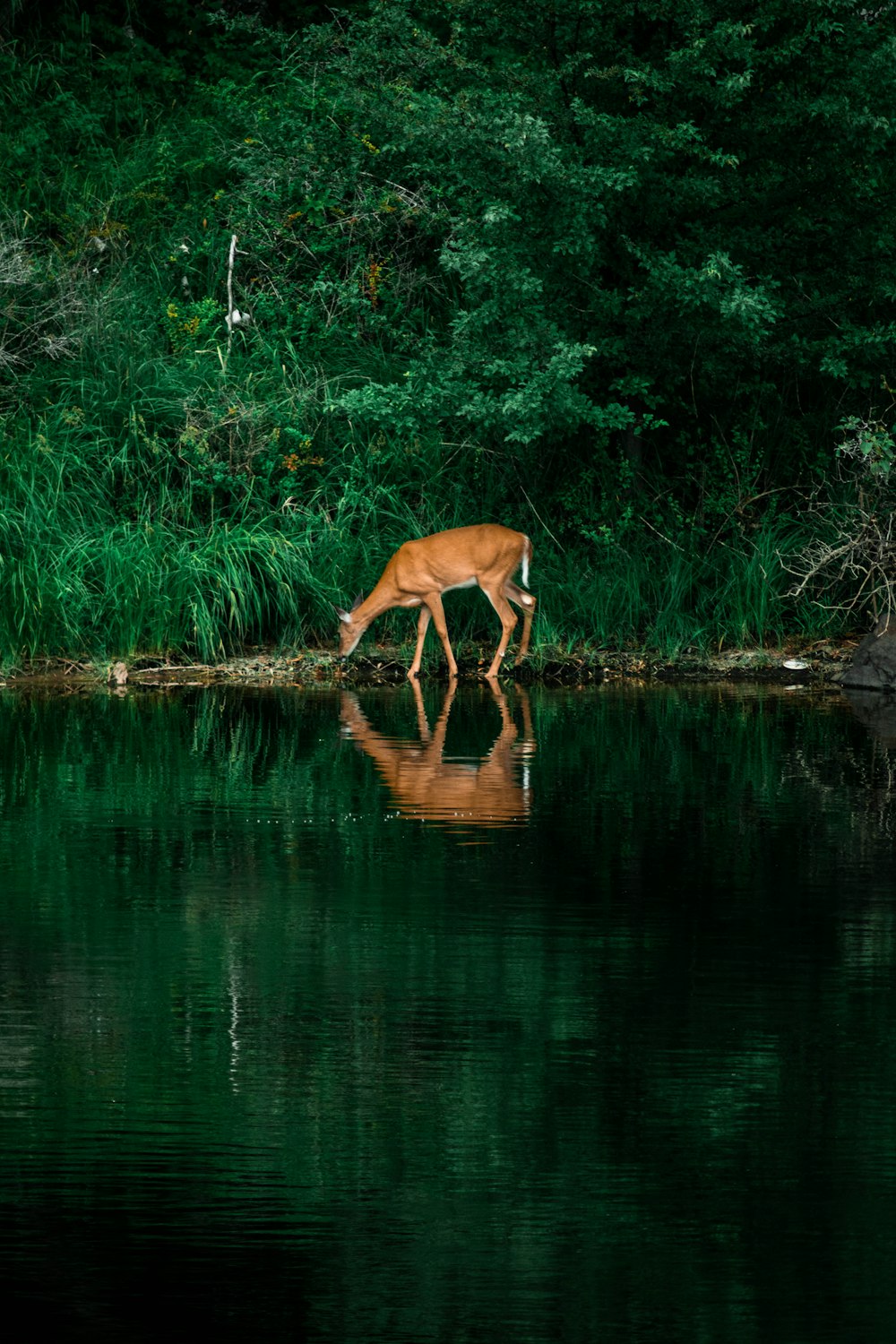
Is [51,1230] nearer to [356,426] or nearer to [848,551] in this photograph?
[848,551]

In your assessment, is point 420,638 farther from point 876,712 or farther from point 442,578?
point 876,712

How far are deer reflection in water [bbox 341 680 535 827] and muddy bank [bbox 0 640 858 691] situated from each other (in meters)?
2.57

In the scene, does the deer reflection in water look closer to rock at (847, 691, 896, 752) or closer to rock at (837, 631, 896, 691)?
rock at (847, 691, 896, 752)

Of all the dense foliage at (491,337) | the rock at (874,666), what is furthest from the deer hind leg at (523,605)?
the rock at (874,666)

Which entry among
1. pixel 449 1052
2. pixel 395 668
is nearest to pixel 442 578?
pixel 395 668

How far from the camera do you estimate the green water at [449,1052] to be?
17.0 ft

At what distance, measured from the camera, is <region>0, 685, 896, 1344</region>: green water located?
5172 mm

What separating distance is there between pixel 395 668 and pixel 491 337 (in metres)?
3.07

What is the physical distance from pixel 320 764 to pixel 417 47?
8925mm

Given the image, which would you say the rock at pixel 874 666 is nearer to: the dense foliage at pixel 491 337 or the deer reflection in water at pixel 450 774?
the dense foliage at pixel 491 337

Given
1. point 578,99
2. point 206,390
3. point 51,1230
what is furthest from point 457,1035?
point 206,390

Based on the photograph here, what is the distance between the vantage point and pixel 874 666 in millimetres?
18156

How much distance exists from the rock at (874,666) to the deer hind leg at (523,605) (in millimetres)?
2689

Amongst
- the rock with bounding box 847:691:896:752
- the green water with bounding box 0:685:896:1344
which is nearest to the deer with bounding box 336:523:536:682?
the rock with bounding box 847:691:896:752
